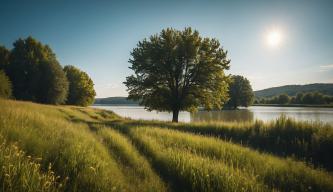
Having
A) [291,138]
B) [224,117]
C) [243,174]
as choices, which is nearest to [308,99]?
[224,117]

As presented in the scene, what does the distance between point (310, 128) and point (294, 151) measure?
2.04m

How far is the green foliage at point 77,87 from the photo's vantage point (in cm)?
6397

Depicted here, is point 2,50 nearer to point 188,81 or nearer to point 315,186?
point 188,81

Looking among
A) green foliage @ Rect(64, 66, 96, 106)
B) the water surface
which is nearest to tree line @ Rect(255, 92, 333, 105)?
the water surface

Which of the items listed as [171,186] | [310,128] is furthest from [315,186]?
[310,128]

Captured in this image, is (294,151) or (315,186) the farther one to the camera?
(294,151)

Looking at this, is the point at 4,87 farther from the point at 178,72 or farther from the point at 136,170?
the point at 136,170

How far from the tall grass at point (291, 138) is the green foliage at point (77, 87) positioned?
2253 inches

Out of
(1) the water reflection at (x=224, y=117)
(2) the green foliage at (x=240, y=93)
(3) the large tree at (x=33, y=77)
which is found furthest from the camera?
(2) the green foliage at (x=240, y=93)

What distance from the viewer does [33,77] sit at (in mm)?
45500

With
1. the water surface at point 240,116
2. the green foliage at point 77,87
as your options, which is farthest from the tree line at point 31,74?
the water surface at point 240,116

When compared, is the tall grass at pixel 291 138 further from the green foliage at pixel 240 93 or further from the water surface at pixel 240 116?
the green foliage at pixel 240 93

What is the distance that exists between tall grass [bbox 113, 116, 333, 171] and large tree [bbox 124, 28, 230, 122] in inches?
524

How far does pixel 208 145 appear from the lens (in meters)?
9.19
